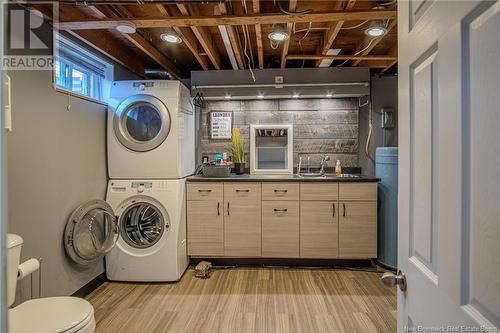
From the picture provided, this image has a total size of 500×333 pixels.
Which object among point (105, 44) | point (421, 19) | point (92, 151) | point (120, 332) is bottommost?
point (120, 332)

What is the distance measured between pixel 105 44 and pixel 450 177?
2.87 m

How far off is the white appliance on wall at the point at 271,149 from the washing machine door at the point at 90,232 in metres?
1.68

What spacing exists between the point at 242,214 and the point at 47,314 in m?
1.87

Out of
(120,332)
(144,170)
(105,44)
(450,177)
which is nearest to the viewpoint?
(450,177)

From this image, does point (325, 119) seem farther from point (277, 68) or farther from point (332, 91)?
point (277, 68)

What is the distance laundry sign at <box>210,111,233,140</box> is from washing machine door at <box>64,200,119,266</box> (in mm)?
1544

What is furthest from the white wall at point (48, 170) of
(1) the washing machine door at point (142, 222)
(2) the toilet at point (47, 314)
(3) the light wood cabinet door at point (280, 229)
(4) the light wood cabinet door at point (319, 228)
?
(4) the light wood cabinet door at point (319, 228)

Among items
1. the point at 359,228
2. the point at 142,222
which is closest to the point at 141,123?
the point at 142,222

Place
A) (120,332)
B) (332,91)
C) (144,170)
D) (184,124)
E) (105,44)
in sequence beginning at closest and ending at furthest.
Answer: (120,332)
(105,44)
(144,170)
(184,124)
(332,91)

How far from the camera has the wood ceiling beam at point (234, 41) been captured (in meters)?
2.09

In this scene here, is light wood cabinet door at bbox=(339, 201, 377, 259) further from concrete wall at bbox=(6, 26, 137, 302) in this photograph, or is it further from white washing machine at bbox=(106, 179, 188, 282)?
concrete wall at bbox=(6, 26, 137, 302)

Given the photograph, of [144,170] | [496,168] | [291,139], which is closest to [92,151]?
[144,170]

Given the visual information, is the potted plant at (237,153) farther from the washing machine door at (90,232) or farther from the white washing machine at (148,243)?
the washing machine door at (90,232)

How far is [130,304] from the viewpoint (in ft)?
7.93
